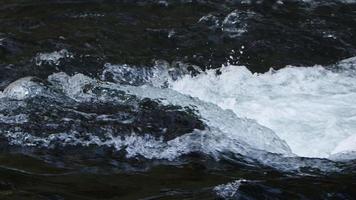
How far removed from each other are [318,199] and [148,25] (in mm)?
5142

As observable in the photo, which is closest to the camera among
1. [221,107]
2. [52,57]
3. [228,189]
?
[228,189]

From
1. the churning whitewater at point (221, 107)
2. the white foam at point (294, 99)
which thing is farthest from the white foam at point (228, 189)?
the white foam at point (294, 99)

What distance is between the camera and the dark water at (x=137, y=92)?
14.5ft

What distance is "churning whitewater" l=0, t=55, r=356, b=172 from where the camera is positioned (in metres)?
5.31

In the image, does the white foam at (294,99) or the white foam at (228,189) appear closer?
the white foam at (228,189)

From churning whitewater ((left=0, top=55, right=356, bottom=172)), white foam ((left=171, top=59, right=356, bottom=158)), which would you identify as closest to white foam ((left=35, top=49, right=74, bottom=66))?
churning whitewater ((left=0, top=55, right=356, bottom=172))

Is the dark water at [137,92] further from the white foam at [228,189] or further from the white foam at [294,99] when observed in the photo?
the white foam at [294,99]

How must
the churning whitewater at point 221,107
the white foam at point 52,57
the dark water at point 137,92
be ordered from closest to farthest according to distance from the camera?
the dark water at point 137,92
the churning whitewater at point 221,107
the white foam at point 52,57

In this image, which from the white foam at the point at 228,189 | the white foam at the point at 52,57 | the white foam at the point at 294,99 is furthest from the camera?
the white foam at the point at 52,57

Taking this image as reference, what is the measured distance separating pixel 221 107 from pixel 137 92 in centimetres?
85

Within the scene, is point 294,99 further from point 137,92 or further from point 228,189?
point 228,189

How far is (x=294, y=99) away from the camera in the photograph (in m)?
6.78

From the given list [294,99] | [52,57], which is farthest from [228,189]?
[52,57]

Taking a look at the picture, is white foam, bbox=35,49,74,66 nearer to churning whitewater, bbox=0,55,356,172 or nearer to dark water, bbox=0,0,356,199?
dark water, bbox=0,0,356,199
